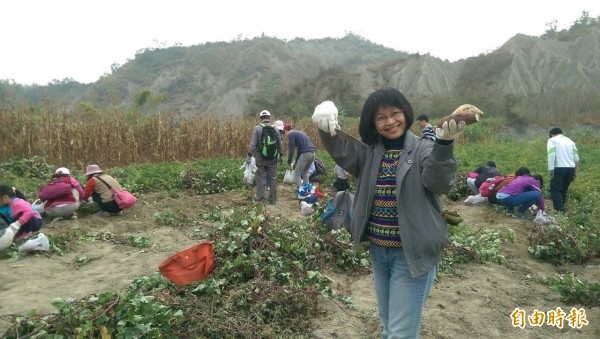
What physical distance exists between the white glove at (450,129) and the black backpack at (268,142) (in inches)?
276

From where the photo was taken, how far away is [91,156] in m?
13.2

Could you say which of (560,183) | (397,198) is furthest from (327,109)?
(560,183)

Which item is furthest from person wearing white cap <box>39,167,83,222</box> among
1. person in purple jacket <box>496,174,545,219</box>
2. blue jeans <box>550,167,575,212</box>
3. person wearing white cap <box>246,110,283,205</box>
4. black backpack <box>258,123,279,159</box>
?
blue jeans <box>550,167,575,212</box>

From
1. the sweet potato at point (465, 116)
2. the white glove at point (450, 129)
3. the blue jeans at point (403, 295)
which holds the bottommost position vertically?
the blue jeans at point (403, 295)

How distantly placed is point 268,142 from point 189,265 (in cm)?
499

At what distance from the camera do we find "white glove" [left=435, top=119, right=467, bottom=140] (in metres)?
2.18

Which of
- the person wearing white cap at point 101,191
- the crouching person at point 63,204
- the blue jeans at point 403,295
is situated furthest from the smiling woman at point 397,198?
the crouching person at point 63,204

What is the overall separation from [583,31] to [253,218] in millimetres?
66292

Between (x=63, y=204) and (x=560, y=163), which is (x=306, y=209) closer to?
(x=63, y=204)

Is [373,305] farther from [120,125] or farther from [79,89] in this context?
[79,89]

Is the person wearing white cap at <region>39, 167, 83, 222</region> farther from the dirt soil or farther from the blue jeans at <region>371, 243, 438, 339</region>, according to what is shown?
the blue jeans at <region>371, 243, 438, 339</region>

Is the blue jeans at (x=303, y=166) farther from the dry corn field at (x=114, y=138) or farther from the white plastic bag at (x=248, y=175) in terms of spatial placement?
the dry corn field at (x=114, y=138)

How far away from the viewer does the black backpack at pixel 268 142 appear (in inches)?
360

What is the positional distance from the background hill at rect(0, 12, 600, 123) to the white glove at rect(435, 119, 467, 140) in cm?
2682
